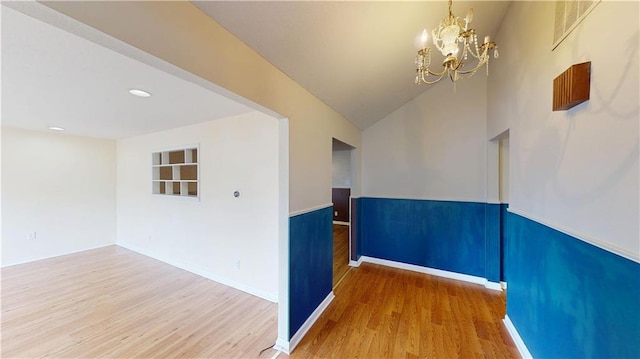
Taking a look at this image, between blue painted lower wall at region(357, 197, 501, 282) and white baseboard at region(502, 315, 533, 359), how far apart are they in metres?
0.96

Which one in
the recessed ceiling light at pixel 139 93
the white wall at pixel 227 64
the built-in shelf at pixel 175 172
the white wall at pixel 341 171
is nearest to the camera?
the white wall at pixel 227 64

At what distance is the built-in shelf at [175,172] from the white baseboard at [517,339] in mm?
4262

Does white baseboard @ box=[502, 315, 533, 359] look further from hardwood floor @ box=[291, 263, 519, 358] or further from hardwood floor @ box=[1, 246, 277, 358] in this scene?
hardwood floor @ box=[1, 246, 277, 358]

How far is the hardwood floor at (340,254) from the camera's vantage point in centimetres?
340

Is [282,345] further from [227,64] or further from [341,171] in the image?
[341,171]

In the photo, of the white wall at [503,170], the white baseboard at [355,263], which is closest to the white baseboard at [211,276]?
the white baseboard at [355,263]

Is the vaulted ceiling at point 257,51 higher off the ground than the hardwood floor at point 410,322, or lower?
higher

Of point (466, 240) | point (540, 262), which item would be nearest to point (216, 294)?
point (540, 262)

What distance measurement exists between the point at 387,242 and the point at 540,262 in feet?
7.27

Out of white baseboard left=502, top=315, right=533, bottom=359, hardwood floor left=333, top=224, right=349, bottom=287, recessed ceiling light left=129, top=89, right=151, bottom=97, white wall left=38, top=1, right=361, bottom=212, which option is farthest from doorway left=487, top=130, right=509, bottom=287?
recessed ceiling light left=129, top=89, right=151, bottom=97

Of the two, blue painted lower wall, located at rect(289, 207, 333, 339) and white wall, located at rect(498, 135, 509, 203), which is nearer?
blue painted lower wall, located at rect(289, 207, 333, 339)

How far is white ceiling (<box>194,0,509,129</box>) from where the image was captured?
4.32 feet

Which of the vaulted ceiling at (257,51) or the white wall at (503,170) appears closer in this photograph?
the vaulted ceiling at (257,51)

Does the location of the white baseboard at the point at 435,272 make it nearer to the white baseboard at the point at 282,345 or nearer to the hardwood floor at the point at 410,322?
the hardwood floor at the point at 410,322
